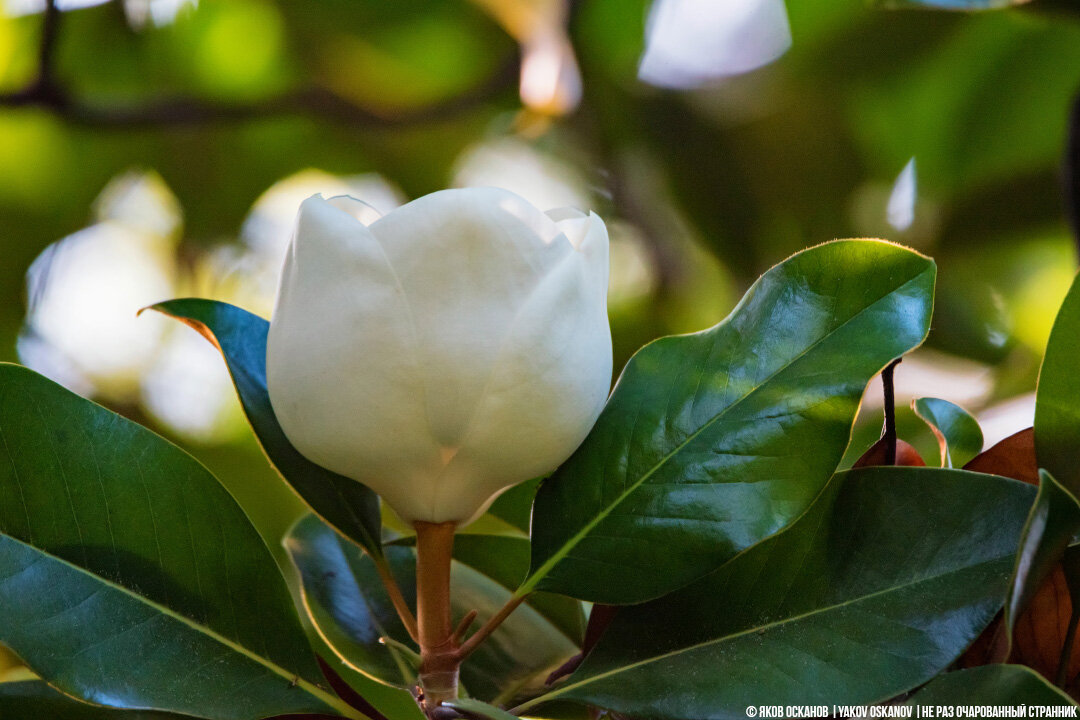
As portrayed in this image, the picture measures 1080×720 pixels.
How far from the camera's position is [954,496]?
308 millimetres

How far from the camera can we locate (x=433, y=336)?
30 centimetres

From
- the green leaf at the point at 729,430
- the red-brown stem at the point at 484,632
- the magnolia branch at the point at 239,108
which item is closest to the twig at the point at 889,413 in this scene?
the green leaf at the point at 729,430

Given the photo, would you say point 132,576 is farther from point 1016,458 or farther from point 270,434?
point 1016,458

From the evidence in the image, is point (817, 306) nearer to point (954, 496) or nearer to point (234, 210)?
point (954, 496)

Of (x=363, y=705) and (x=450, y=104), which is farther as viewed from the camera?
(x=450, y=104)

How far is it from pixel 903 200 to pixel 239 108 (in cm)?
107

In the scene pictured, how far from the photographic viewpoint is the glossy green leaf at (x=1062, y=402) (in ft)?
1.05

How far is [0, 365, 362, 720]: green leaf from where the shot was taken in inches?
12.3

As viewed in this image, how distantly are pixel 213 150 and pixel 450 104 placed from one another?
1.30 ft

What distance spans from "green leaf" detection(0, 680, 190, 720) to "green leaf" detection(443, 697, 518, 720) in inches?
4.7

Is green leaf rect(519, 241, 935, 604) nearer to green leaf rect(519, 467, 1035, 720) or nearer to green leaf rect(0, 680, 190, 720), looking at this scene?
green leaf rect(519, 467, 1035, 720)

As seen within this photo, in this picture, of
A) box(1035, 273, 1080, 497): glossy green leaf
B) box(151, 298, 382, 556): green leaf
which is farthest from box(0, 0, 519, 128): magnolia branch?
box(1035, 273, 1080, 497): glossy green leaf

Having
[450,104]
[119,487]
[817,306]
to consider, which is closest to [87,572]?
[119,487]

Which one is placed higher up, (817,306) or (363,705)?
(817,306)
